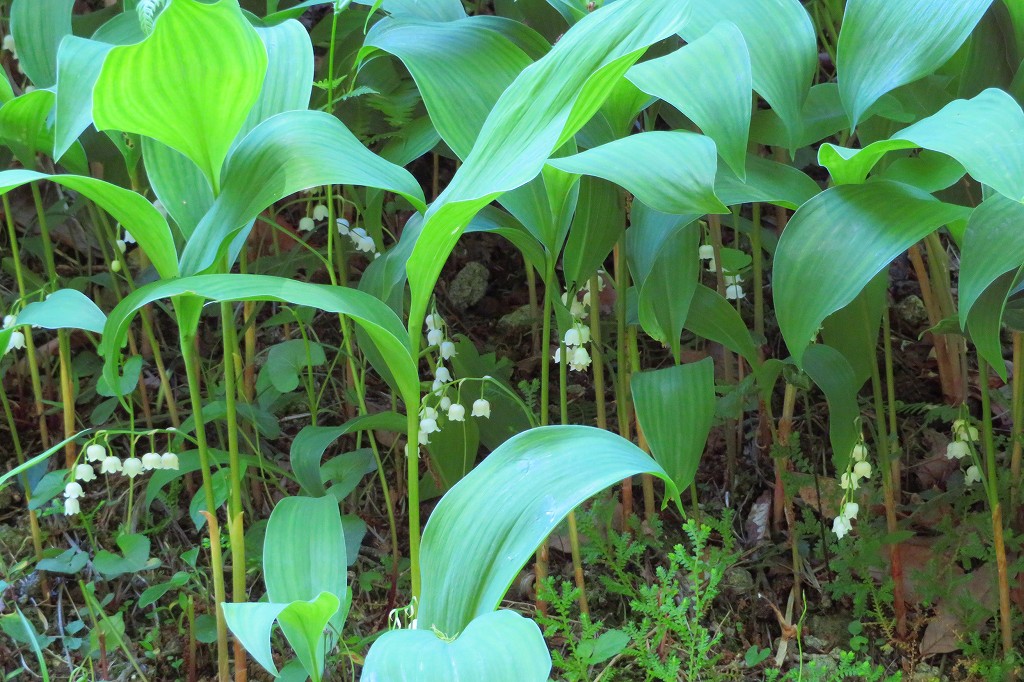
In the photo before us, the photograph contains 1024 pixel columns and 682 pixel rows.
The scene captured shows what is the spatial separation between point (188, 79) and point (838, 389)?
2.68 feet

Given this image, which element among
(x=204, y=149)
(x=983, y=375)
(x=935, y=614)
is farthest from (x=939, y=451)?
A: (x=204, y=149)

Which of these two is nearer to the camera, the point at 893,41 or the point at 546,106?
the point at 546,106

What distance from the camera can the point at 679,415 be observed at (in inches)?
38.1

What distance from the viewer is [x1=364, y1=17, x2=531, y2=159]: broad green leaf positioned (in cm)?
93

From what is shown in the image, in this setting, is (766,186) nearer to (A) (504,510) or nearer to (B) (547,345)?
(B) (547,345)

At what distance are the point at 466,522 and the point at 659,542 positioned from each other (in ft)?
1.97

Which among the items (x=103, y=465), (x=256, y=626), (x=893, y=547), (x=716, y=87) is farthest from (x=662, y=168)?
(x=103, y=465)

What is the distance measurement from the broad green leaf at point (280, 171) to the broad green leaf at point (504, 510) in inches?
10.9

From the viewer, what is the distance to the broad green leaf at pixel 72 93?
87 centimetres

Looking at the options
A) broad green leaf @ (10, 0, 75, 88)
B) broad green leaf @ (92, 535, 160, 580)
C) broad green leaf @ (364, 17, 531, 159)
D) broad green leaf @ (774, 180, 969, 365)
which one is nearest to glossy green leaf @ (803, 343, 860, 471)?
broad green leaf @ (774, 180, 969, 365)

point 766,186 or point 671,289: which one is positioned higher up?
point 766,186

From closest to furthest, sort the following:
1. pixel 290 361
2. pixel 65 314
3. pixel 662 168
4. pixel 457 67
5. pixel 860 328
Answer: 1. pixel 662 168
2. pixel 65 314
3. pixel 457 67
4. pixel 860 328
5. pixel 290 361

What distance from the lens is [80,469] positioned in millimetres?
1098

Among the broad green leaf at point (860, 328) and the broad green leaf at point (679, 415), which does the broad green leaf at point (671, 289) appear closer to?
the broad green leaf at point (679, 415)
